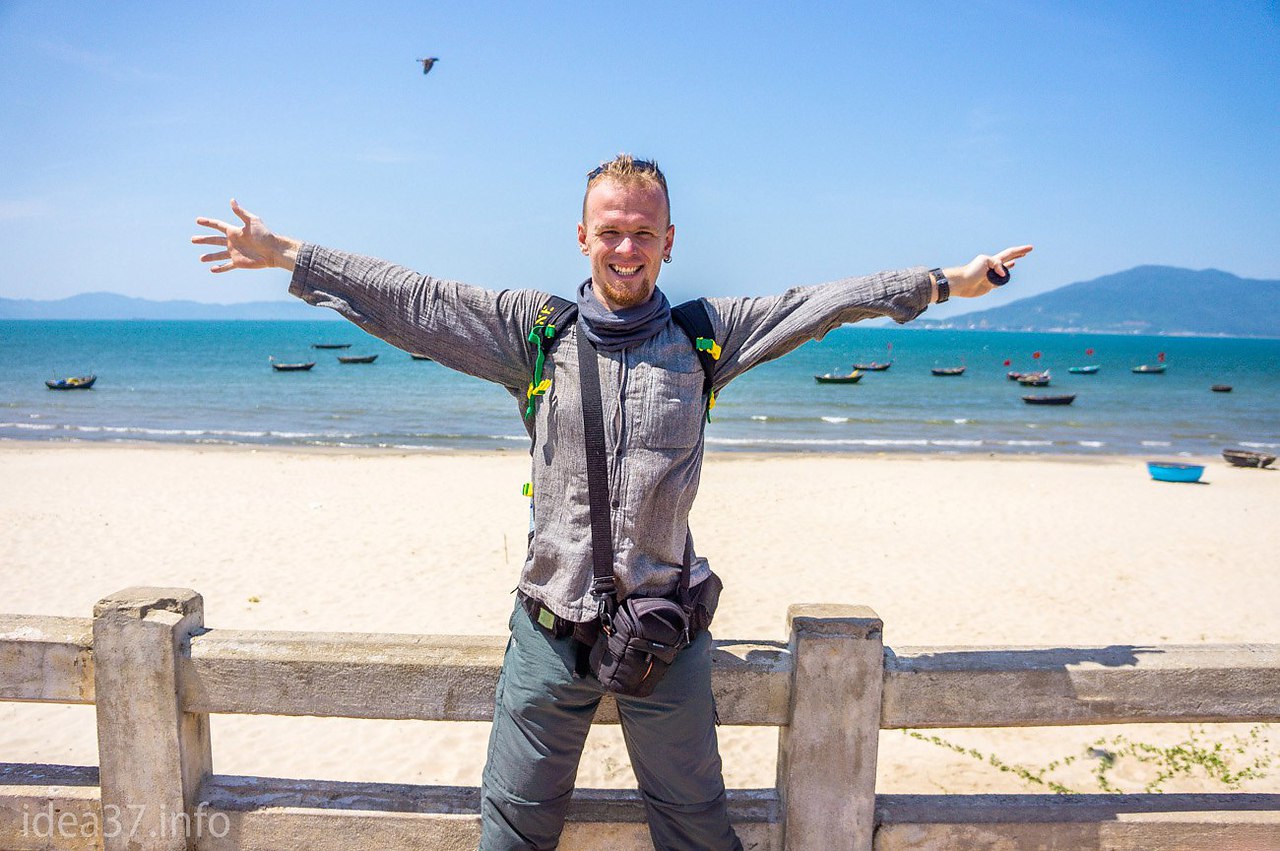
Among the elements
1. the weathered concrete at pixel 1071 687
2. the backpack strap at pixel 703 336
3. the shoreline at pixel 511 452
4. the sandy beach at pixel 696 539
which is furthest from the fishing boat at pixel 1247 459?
the backpack strap at pixel 703 336

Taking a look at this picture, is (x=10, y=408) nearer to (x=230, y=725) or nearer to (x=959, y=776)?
(x=230, y=725)

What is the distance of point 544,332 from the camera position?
7.58 ft

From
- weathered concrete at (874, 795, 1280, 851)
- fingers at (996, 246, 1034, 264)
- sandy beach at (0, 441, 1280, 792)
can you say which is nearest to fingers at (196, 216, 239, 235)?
fingers at (996, 246, 1034, 264)

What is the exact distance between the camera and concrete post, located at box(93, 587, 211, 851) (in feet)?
8.29

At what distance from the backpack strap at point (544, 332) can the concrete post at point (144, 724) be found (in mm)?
1358

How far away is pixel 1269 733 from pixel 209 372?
6610 cm

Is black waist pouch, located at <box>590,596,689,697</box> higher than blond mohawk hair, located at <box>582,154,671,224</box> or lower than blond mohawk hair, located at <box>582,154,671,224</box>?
lower

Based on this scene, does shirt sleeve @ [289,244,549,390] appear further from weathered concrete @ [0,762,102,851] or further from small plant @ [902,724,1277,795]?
small plant @ [902,724,1277,795]

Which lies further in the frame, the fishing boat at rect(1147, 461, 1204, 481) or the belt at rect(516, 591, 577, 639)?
the fishing boat at rect(1147, 461, 1204, 481)

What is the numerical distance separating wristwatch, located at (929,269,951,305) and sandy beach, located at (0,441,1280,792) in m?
3.84

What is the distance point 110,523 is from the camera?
39.3ft

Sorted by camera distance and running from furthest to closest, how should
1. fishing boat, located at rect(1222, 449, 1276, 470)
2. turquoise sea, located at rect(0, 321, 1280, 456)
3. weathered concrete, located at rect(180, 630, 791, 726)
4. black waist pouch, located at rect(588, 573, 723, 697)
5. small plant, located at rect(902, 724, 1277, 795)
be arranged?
turquoise sea, located at rect(0, 321, 1280, 456)
fishing boat, located at rect(1222, 449, 1276, 470)
small plant, located at rect(902, 724, 1277, 795)
weathered concrete, located at rect(180, 630, 791, 726)
black waist pouch, located at rect(588, 573, 723, 697)

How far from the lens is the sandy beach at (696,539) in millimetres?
5621

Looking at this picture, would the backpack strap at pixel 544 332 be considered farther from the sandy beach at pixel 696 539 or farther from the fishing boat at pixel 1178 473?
the fishing boat at pixel 1178 473
